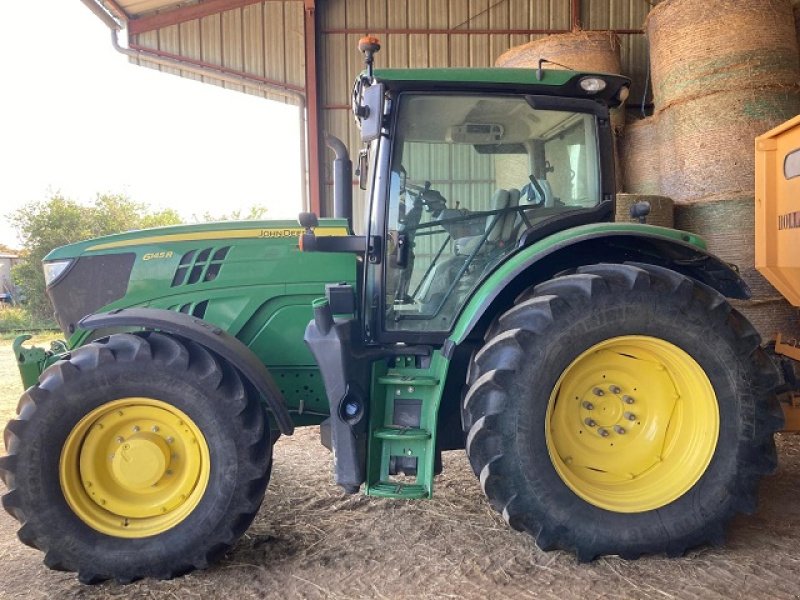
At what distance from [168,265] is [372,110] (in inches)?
48.5

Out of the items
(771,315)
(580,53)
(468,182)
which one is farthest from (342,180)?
(580,53)

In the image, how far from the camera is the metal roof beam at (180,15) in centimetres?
937

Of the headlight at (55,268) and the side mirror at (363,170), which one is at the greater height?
the side mirror at (363,170)

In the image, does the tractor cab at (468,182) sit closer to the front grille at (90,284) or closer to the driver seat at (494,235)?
the driver seat at (494,235)

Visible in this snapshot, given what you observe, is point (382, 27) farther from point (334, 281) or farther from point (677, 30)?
point (334, 281)

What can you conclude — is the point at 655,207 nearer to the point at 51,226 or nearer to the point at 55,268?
the point at 55,268

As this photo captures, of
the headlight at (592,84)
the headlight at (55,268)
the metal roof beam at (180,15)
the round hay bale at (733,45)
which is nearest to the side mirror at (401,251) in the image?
the headlight at (592,84)

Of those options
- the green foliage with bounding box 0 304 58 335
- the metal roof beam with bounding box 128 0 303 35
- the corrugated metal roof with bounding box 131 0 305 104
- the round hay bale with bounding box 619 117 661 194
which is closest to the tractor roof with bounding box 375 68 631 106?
the round hay bale with bounding box 619 117 661 194

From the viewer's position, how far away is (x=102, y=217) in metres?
14.9

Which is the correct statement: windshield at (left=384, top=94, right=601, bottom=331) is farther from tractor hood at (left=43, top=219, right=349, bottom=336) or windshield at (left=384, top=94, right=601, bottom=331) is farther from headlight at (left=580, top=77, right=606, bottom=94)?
tractor hood at (left=43, top=219, right=349, bottom=336)

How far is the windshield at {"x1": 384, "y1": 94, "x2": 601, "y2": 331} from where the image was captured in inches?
104

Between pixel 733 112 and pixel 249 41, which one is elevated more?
pixel 249 41

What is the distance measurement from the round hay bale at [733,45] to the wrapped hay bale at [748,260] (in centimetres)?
105

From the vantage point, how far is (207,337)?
2408mm
